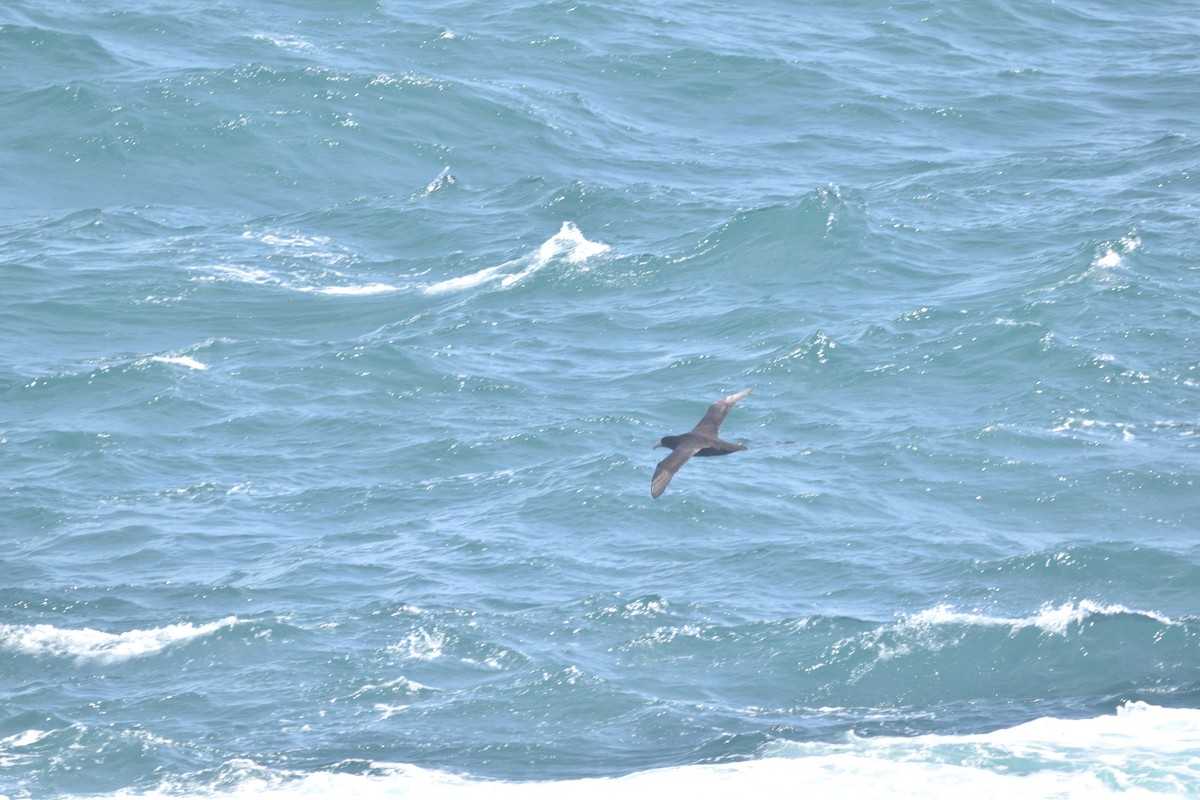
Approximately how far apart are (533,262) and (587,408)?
21.0ft

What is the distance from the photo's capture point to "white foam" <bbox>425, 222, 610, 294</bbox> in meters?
41.8

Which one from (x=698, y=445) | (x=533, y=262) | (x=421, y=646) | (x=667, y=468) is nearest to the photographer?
(x=667, y=468)

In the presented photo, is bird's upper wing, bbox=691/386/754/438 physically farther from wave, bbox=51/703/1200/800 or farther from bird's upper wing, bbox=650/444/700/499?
wave, bbox=51/703/1200/800

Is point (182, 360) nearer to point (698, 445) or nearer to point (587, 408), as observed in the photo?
point (587, 408)

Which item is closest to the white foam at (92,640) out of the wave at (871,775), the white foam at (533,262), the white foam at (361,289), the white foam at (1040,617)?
the wave at (871,775)

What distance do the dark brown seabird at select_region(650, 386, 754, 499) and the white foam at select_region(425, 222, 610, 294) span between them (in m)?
17.2

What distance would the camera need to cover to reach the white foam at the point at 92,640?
97.3 ft

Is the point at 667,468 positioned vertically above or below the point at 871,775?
above

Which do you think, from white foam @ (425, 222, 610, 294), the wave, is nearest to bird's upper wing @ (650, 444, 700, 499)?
the wave

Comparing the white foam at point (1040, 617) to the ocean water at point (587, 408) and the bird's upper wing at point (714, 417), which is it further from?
the bird's upper wing at point (714, 417)

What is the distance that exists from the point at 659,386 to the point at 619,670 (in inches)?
358

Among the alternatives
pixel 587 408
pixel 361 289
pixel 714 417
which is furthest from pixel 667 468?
pixel 361 289

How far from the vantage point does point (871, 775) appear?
26.3 meters

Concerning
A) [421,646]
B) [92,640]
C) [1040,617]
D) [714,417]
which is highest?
[714,417]
